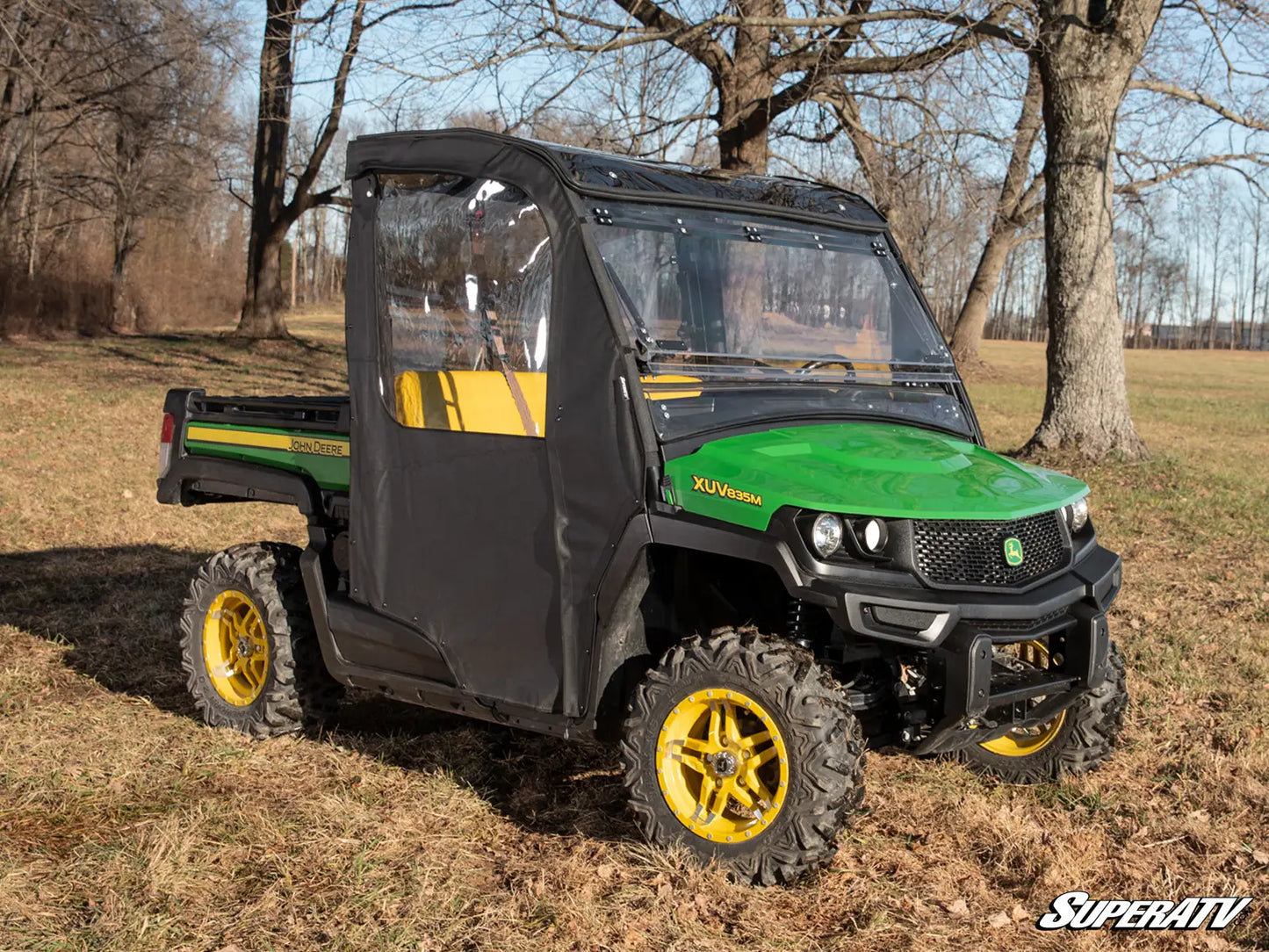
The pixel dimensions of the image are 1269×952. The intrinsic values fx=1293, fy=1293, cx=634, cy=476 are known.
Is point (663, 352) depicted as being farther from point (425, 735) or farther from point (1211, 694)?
point (1211, 694)

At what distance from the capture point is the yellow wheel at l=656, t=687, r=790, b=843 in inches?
155

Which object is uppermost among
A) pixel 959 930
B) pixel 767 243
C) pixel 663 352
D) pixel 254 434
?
pixel 767 243

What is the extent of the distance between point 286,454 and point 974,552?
115 inches

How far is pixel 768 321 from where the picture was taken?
4617 mm

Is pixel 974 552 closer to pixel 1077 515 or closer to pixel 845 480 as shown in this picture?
pixel 845 480

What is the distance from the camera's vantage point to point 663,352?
13.8 ft

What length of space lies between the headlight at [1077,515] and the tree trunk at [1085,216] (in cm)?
892

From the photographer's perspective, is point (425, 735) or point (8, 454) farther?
point (8, 454)

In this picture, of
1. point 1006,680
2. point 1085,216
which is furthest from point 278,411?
point 1085,216

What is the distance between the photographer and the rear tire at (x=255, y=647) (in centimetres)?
533

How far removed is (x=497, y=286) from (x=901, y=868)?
2.37 metres

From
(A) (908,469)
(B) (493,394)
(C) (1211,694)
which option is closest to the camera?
(A) (908,469)

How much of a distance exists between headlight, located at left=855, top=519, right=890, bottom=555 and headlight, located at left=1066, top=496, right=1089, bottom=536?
36.3 inches

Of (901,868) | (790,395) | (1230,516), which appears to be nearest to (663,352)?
(790,395)
